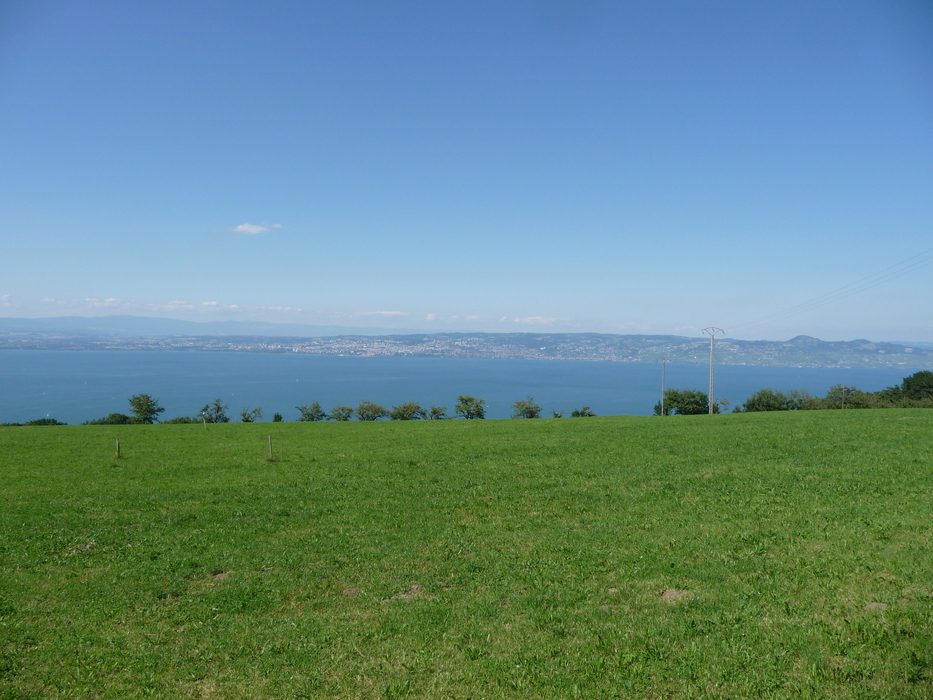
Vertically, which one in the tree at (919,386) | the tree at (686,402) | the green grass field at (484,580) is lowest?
the tree at (686,402)

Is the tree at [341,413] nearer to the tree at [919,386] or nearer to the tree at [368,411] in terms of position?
the tree at [368,411]

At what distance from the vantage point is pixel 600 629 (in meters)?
9.06

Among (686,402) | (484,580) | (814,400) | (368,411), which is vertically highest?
(484,580)

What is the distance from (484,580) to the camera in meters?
11.7

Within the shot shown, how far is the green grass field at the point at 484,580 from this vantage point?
777 centimetres

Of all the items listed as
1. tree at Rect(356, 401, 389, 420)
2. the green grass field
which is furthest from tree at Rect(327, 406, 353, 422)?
the green grass field

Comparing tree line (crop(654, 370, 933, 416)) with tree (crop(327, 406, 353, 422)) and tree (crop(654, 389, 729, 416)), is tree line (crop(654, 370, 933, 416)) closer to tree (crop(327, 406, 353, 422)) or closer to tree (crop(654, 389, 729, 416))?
tree (crop(654, 389, 729, 416))

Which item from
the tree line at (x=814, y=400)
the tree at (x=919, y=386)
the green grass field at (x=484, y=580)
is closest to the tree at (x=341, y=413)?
the tree line at (x=814, y=400)

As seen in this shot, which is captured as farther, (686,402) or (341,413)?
(341,413)

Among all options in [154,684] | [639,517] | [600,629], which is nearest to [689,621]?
[600,629]

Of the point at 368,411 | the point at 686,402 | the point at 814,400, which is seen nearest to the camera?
the point at 814,400

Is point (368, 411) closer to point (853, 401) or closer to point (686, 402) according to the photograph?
point (686, 402)

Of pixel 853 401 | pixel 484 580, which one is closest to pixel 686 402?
pixel 853 401

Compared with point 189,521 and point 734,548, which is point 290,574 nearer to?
point 189,521
